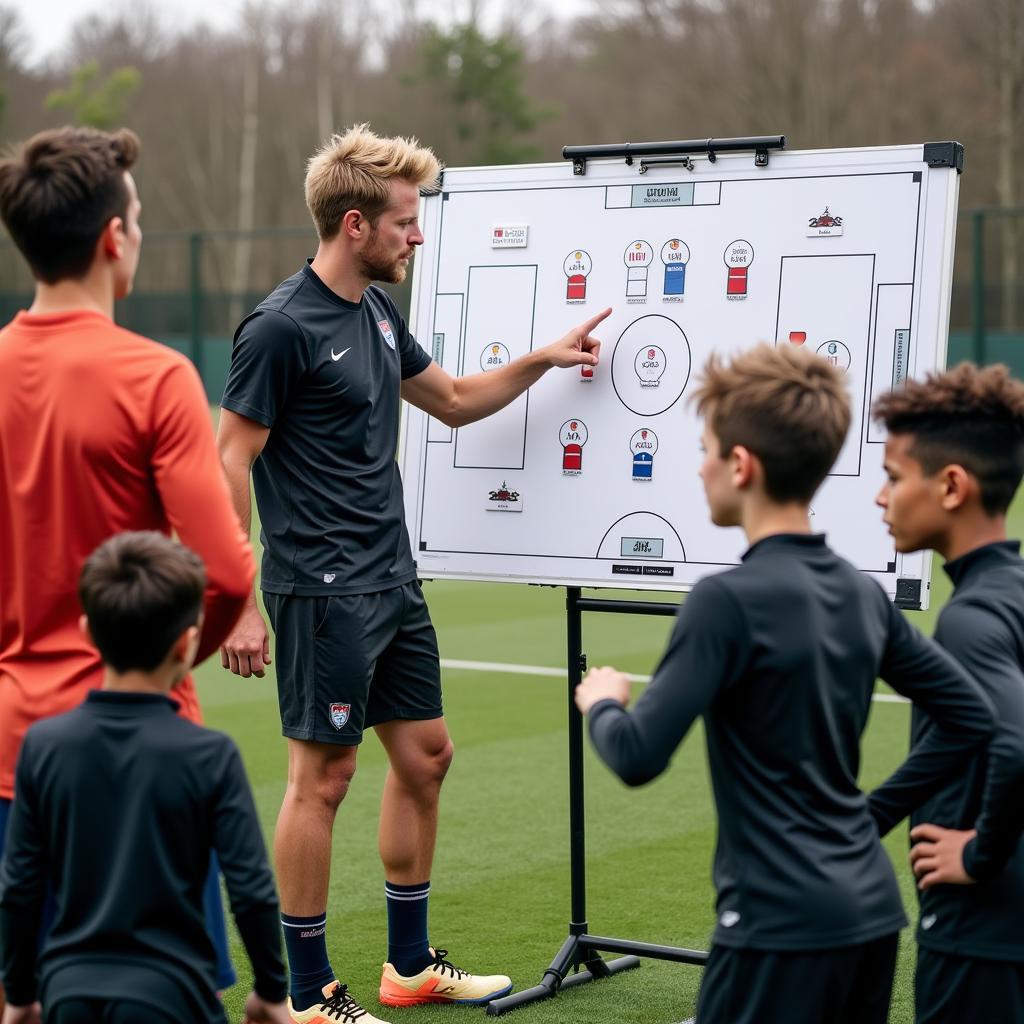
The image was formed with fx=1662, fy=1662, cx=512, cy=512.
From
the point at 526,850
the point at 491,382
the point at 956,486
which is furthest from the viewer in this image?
the point at 526,850

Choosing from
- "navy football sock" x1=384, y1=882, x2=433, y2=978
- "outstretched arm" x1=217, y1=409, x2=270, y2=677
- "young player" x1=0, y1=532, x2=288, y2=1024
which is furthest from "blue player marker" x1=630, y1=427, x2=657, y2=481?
"young player" x1=0, y1=532, x2=288, y2=1024

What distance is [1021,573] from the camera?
3105 mm

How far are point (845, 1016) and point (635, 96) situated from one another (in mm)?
47468

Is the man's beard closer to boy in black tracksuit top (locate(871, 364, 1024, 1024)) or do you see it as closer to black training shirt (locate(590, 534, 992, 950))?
boy in black tracksuit top (locate(871, 364, 1024, 1024))

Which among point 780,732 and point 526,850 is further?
point 526,850

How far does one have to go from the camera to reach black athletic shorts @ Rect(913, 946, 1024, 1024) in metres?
3.00

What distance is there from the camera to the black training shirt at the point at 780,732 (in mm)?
2639

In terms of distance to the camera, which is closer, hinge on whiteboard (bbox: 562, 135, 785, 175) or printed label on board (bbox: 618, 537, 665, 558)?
hinge on whiteboard (bbox: 562, 135, 785, 175)

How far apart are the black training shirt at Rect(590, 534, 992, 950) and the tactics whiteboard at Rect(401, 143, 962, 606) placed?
1.68 metres

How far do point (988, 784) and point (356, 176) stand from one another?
2462mm

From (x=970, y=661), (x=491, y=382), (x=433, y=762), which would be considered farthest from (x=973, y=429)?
(x=433, y=762)

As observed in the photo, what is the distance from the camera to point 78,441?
2945mm

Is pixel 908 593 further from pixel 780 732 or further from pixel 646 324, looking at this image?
pixel 780 732

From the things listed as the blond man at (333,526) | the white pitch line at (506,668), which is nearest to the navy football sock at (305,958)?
the blond man at (333,526)
